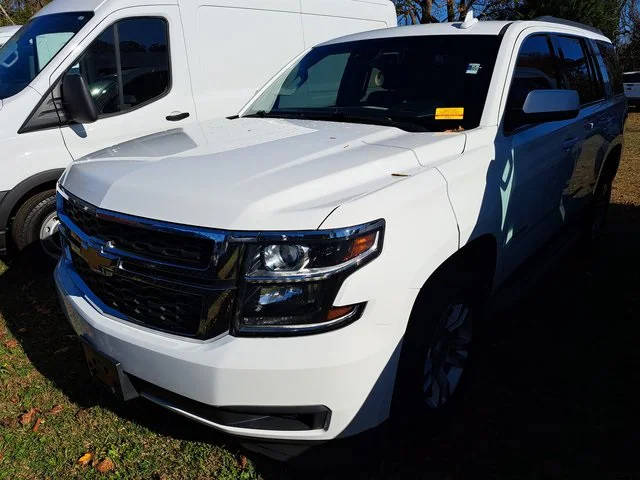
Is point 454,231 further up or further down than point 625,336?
further up

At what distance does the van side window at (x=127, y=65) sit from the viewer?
14.8 feet

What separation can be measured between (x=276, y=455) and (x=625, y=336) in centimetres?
261

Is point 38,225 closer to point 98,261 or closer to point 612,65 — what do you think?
point 98,261

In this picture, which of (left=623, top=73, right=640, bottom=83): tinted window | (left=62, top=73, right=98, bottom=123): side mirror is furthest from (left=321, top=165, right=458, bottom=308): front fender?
(left=623, top=73, right=640, bottom=83): tinted window

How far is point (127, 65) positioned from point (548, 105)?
349 cm

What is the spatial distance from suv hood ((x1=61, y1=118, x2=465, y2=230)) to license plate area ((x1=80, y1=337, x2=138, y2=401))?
593 mm

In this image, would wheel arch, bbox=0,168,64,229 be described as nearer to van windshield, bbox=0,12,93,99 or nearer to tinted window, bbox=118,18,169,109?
van windshield, bbox=0,12,93,99

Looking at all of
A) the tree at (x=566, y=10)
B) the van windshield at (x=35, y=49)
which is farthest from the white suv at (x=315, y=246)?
the tree at (x=566, y=10)

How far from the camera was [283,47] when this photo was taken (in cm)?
593

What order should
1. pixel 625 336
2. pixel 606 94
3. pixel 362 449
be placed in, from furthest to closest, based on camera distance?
pixel 606 94 → pixel 625 336 → pixel 362 449

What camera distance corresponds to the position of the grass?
2490mm

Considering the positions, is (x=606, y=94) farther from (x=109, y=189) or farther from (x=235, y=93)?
(x=109, y=189)

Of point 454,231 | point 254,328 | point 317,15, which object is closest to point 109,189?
point 254,328

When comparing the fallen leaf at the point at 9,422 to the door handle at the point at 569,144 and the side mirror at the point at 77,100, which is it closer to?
the side mirror at the point at 77,100
